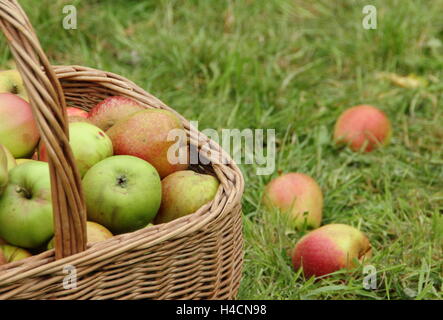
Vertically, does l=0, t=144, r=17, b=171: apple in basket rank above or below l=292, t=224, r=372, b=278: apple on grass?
above

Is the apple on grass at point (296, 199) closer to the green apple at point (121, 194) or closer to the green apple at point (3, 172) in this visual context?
the green apple at point (121, 194)

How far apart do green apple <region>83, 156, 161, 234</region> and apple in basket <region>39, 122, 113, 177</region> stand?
6 centimetres

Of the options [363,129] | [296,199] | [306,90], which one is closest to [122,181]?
[296,199]

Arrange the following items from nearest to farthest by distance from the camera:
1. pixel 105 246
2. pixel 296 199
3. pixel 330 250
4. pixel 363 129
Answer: pixel 105 246
pixel 330 250
pixel 296 199
pixel 363 129

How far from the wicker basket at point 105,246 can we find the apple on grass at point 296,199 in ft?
2.11

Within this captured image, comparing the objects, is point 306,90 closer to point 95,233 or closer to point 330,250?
point 330,250

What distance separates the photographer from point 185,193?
1438 millimetres

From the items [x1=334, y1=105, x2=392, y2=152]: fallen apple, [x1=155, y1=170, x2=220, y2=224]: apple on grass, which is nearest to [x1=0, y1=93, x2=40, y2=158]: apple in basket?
[x1=155, y1=170, x2=220, y2=224]: apple on grass

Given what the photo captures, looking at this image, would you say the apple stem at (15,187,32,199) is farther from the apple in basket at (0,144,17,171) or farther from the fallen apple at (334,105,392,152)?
the fallen apple at (334,105,392,152)

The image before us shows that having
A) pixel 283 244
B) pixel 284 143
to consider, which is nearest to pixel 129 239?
pixel 283 244

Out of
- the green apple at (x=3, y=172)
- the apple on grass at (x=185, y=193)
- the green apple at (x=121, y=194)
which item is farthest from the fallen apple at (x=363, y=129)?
the green apple at (x=3, y=172)

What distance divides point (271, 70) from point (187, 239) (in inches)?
71.5

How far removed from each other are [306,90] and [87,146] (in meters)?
1.69

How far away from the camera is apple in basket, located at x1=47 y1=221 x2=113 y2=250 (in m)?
1.28
